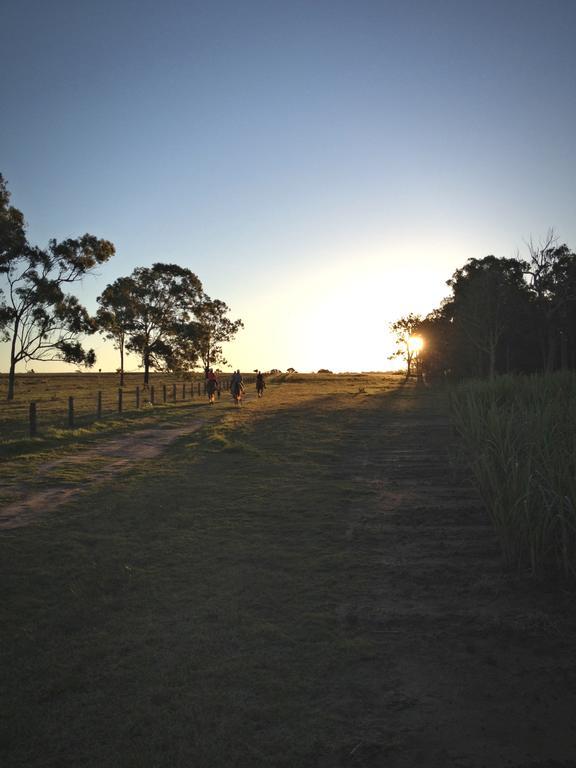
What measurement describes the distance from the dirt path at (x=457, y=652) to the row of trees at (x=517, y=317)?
36896 mm

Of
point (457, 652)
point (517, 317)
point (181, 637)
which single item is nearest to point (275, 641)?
point (181, 637)

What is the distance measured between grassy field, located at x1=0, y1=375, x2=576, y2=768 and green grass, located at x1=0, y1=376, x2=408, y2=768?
0.01 metres

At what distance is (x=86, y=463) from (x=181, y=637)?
876 centimetres

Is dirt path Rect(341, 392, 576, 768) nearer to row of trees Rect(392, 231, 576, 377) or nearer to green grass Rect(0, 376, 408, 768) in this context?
green grass Rect(0, 376, 408, 768)

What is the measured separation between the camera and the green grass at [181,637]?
2.99 metres

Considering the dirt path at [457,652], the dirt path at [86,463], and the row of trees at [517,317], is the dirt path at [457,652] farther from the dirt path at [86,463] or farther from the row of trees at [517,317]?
the row of trees at [517,317]

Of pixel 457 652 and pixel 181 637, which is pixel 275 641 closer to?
pixel 181 637

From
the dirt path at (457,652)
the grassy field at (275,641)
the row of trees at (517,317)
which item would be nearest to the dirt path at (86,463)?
the grassy field at (275,641)

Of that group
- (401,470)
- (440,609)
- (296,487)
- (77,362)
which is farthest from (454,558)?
(77,362)

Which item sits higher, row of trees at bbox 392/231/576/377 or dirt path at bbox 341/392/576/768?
row of trees at bbox 392/231/576/377

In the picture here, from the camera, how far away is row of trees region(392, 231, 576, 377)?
145 feet

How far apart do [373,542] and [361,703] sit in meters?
3.22

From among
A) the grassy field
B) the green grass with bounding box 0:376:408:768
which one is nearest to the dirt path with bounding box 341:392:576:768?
the grassy field

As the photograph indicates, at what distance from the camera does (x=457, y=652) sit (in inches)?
152
